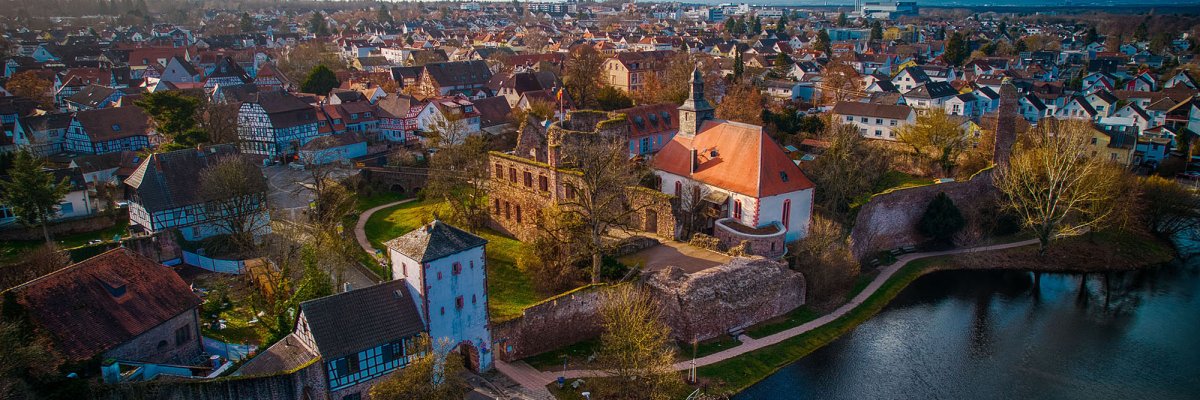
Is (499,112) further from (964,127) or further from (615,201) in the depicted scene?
(964,127)

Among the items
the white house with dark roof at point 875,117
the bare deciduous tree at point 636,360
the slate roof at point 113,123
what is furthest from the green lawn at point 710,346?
the slate roof at point 113,123

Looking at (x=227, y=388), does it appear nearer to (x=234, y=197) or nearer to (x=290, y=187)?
(x=234, y=197)

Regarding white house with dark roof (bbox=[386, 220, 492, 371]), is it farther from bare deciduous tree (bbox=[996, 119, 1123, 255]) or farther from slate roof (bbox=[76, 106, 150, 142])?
slate roof (bbox=[76, 106, 150, 142])

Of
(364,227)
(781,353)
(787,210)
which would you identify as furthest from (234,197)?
(787,210)

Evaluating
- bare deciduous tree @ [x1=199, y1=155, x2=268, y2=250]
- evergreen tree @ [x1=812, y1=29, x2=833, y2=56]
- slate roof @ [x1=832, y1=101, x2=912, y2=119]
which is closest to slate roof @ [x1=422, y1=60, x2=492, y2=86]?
slate roof @ [x1=832, y1=101, x2=912, y2=119]

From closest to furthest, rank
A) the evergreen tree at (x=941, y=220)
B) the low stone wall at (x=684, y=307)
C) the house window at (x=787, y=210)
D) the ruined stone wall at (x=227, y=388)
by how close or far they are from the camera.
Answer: the ruined stone wall at (x=227, y=388) < the low stone wall at (x=684, y=307) < the house window at (x=787, y=210) < the evergreen tree at (x=941, y=220)

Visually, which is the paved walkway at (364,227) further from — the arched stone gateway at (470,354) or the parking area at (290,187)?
the arched stone gateway at (470,354)

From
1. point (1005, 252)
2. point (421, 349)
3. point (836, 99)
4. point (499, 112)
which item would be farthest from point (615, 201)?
point (836, 99)
